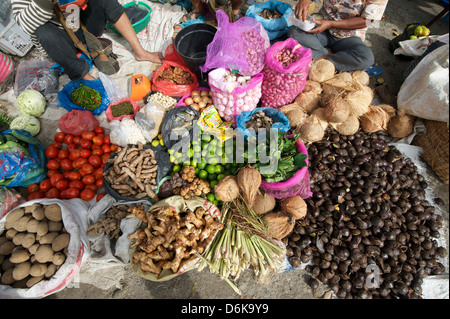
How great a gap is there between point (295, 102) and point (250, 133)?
0.91 metres

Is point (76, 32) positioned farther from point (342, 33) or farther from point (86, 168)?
point (342, 33)

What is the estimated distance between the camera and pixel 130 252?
2.44 metres

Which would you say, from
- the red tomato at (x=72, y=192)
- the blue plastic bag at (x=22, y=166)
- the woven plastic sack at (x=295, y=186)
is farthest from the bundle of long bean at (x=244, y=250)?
the blue plastic bag at (x=22, y=166)

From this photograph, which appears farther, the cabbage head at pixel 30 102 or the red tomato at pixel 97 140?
the cabbage head at pixel 30 102

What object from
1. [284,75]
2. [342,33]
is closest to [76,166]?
[284,75]

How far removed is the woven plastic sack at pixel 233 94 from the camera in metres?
2.76

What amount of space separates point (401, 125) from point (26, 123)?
17.1 ft

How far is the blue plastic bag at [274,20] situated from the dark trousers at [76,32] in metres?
2.15

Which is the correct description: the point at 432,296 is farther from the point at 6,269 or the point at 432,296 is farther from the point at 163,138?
the point at 6,269

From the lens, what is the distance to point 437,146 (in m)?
2.74

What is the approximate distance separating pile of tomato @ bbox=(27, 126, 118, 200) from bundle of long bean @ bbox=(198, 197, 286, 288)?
1.69 meters

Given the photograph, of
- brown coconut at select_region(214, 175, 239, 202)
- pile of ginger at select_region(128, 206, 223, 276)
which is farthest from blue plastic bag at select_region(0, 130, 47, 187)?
brown coconut at select_region(214, 175, 239, 202)

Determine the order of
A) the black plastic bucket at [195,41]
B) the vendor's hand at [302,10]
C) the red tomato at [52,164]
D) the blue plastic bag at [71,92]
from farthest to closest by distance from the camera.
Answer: the black plastic bucket at [195,41] → the blue plastic bag at [71,92] → the vendor's hand at [302,10] → the red tomato at [52,164]

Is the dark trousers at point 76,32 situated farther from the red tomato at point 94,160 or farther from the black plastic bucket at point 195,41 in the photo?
the red tomato at point 94,160
